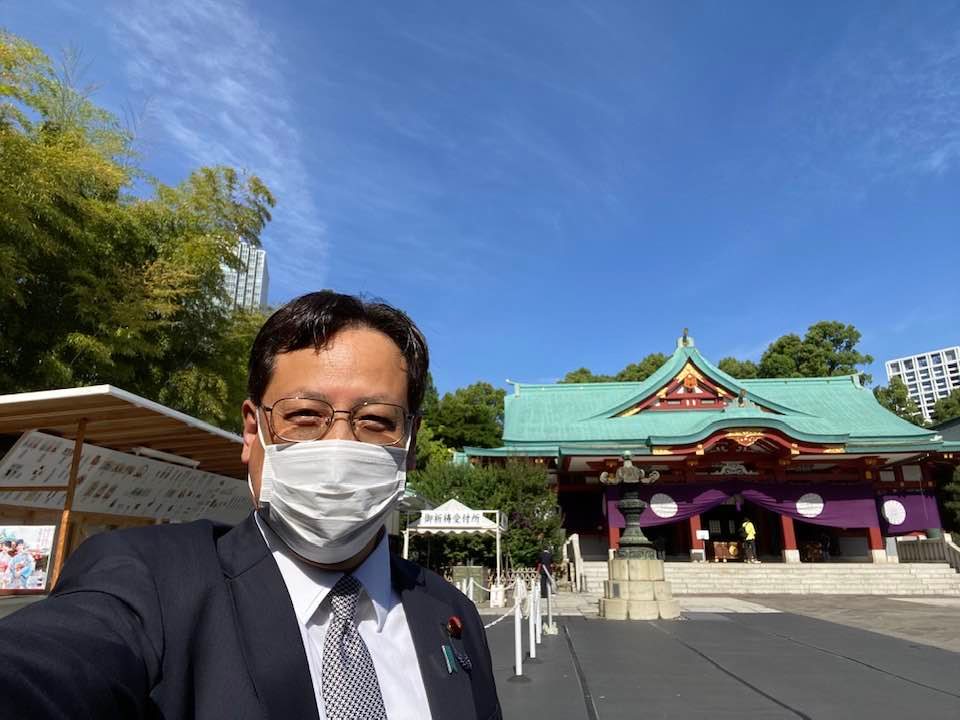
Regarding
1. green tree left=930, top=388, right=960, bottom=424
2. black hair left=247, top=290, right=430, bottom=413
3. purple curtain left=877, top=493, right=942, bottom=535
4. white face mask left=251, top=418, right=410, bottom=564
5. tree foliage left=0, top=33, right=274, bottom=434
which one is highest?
green tree left=930, top=388, right=960, bottom=424

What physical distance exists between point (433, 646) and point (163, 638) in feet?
2.00

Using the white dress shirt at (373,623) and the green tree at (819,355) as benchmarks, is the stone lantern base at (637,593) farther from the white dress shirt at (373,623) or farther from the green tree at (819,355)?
the green tree at (819,355)

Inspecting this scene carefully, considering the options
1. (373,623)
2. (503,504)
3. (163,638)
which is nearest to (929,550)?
(503,504)

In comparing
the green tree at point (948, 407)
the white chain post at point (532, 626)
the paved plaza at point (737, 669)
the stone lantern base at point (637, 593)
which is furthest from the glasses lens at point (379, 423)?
the green tree at point (948, 407)

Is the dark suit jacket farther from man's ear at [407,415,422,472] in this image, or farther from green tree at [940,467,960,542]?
green tree at [940,467,960,542]

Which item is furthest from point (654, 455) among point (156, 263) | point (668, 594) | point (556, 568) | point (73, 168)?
point (73, 168)

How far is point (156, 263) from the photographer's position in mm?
9070

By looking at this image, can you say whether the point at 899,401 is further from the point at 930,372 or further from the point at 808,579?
the point at 930,372

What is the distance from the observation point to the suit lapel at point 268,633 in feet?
3.11

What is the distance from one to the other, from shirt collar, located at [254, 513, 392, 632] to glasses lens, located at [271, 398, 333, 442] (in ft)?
0.68

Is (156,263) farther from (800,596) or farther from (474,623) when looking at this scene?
(800,596)

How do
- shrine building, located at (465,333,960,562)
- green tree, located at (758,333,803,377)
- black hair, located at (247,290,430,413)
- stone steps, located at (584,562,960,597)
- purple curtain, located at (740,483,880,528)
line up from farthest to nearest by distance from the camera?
1. green tree, located at (758,333,803,377)
2. purple curtain, located at (740,483,880,528)
3. shrine building, located at (465,333,960,562)
4. stone steps, located at (584,562,960,597)
5. black hair, located at (247,290,430,413)

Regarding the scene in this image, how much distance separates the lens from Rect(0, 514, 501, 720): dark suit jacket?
2.39 feet

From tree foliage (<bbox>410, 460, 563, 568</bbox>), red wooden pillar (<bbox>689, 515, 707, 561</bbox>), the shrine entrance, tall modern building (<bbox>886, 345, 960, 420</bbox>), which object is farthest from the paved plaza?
tall modern building (<bbox>886, 345, 960, 420</bbox>)
